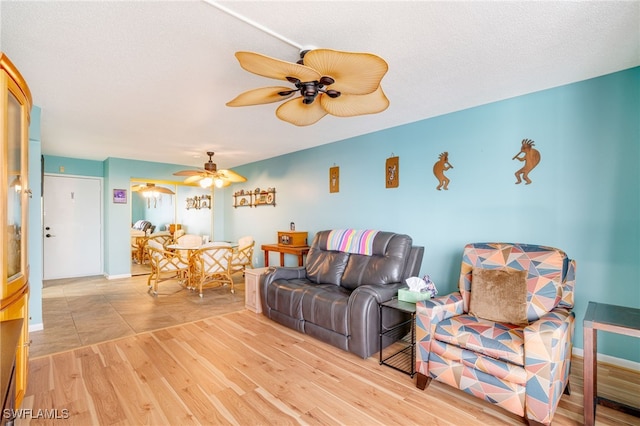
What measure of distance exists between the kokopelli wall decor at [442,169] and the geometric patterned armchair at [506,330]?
3.35 ft

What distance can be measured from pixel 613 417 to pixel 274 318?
2883 millimetres

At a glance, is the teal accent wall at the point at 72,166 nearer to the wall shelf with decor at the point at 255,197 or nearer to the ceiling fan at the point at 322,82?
the wall shelf with decor at the point at 255,197

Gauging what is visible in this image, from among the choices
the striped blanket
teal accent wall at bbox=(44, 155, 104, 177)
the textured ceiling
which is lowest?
the striped blanket

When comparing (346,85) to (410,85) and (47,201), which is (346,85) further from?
(47,201)

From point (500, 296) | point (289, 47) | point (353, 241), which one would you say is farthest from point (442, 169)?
point (289, 47)

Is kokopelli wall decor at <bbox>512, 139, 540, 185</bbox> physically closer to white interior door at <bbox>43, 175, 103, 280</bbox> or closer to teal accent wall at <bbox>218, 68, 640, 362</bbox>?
teal accent wall at <bbox>218, 68, 640, 362</bbox>

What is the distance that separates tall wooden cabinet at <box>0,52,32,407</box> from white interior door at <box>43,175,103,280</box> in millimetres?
4907

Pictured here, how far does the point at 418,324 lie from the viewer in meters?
2.33

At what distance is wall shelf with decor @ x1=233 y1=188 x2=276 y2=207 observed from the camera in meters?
6.00

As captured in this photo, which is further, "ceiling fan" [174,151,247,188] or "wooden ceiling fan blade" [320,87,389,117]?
"ceiling fan" [174,151,247,188]

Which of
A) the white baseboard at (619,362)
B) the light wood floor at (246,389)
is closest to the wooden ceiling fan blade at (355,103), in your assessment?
the light wood floor at (246,389)

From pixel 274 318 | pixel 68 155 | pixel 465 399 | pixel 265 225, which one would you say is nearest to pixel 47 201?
pixel 68 155

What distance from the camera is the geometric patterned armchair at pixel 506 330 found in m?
1.81

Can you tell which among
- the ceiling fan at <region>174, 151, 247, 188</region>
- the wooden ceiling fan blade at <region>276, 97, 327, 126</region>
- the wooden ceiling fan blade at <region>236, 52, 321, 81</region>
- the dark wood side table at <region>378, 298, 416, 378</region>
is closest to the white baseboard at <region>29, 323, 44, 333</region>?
the ceiling fan at <region>174, 151, 247, 188</region>
